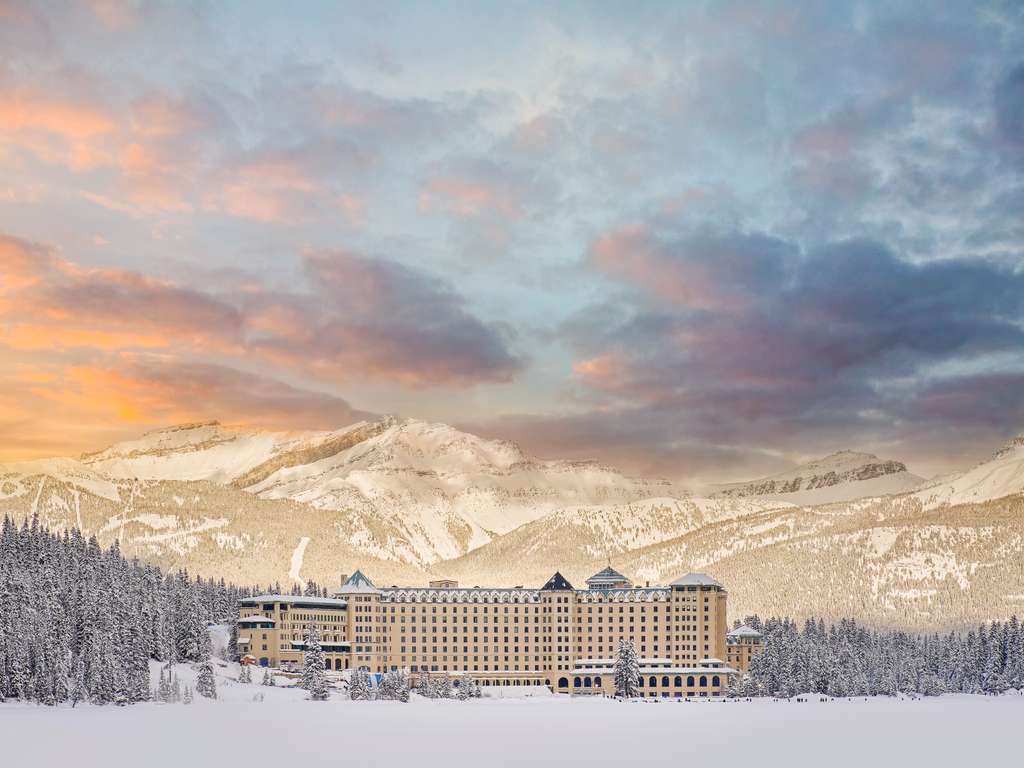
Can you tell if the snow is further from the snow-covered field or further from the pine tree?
the pine tree

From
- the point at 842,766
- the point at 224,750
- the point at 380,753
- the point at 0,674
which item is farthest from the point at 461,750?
the point at 0,674

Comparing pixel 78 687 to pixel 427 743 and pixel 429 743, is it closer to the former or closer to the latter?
pixel 427 743

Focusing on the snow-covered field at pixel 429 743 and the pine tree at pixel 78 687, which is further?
the pine tree at pixel 78 687

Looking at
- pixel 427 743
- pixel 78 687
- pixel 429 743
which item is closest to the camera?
pixel 427 743

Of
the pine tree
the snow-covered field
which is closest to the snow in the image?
the snow-covered field

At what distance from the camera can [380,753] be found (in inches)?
6142

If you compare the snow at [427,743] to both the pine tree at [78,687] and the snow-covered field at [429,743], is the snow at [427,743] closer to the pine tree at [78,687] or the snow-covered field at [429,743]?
the snow-covered field at [429,743]

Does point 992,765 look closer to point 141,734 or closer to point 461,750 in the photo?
point 461,750

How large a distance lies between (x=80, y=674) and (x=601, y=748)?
7252 centimetres

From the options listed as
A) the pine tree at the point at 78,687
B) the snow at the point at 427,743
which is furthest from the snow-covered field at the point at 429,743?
the pine tree at the point at 78,687

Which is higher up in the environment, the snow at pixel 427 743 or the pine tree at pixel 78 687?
the pine tree at pixel 78 687

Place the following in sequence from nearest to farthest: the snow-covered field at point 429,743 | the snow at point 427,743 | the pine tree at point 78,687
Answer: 1. the snow-covered field at point 429,743
2. the snow at point 427,743
3. the pine tree at point 78,687

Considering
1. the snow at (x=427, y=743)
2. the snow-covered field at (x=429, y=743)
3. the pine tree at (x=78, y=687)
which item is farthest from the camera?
the pine tree at (x=78, y=687)

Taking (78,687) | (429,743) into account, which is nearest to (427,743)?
(429,743)
